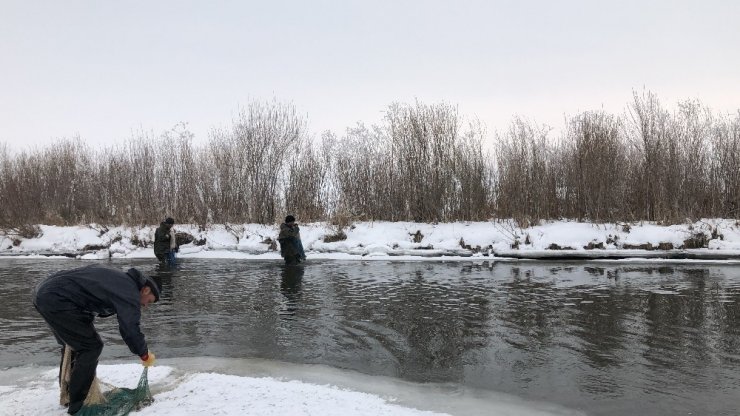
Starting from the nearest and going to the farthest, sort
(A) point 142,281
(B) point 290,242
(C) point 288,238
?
1. (A) point 142,281
2. (C) point 288,238
3. (B) point 290,242

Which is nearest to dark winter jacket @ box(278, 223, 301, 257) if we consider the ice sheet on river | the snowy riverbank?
the snowy riverbank

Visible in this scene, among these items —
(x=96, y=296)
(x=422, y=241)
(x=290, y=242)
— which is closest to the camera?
(x=96, y=296)

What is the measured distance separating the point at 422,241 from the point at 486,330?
12141mm

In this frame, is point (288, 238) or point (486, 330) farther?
point (288, 238)

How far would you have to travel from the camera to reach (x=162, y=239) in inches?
635

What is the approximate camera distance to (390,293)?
35.2 ft

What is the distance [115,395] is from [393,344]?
3579 mm

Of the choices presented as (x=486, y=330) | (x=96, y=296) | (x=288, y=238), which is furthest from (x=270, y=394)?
(x=288, y=238)

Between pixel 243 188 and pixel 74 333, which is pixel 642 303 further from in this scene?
pixel 243 188

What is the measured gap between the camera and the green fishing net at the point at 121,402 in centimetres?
426

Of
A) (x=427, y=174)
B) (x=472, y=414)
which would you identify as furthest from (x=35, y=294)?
(x=427, y=174)

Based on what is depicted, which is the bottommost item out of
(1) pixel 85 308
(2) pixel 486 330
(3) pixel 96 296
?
(2) pixel 486 330

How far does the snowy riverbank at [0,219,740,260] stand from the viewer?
16844mm

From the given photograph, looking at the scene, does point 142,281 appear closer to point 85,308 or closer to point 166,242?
point 85,308
